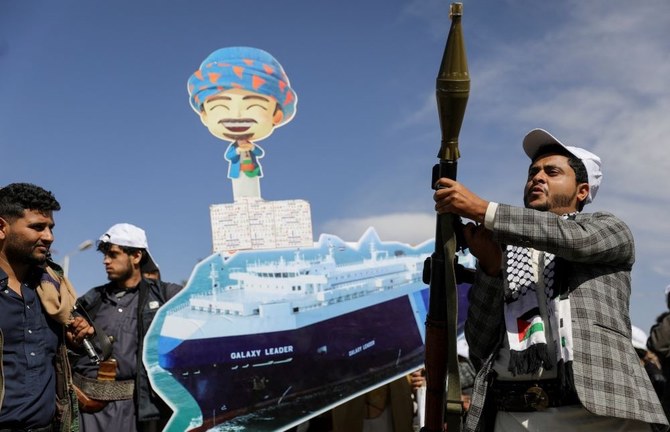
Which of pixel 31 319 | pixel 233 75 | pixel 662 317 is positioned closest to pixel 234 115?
pixel 233 75

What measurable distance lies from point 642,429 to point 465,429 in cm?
60

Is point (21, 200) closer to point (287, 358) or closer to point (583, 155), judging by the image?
point (287, 358)

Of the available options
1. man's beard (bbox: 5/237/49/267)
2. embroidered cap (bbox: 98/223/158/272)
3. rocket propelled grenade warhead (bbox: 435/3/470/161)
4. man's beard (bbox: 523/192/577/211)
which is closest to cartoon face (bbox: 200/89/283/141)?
embroidered cap (bbox: 98/223/158/272)

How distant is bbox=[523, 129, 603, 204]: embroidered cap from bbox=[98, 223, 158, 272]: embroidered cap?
3385 millimetres

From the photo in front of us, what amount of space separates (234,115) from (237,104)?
97 millimetres

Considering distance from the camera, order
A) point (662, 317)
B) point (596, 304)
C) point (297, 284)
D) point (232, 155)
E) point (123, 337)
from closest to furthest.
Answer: point (596, 304) < point (123, 337) < point (297, 284) < point (232, 155) < point (662, 317)

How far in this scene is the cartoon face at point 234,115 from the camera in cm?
579

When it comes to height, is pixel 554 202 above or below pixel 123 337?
above

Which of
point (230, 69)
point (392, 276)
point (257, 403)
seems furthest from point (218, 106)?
point (257, 403)

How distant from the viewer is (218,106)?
5797 millimetres

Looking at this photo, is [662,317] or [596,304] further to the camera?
[662,317]

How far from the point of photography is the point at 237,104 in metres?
5.81

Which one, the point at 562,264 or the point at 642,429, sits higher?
the point at 562,264

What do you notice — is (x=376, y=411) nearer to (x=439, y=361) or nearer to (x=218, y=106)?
(x=218, y=106)
